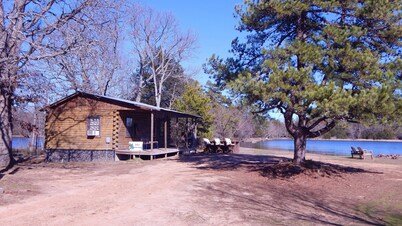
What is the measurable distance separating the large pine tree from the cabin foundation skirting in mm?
9659

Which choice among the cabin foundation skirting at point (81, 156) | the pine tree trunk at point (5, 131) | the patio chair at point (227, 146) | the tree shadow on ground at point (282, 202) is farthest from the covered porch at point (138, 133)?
the tree shadow on ground at point (282, 202)

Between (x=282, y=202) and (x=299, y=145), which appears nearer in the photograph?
(x=282, y=202)

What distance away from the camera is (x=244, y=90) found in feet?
42.2

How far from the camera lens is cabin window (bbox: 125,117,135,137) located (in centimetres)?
2188

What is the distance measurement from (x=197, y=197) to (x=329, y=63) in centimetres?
Answer: 627

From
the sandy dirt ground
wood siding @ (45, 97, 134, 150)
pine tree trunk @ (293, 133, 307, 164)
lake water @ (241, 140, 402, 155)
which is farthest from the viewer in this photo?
lake water @ (241, 140, 402, 155)

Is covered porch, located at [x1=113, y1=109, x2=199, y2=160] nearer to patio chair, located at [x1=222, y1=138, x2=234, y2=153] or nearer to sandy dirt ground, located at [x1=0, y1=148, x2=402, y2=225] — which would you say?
patio chair, located at [x1=222, y1=138, x2=234, y2=153]

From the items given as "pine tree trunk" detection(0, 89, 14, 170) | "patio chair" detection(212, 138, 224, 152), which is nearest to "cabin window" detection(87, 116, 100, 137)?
"pine tree trunk" detection(0, 89, 14, 170)

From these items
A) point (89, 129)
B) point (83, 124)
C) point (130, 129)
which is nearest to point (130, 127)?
point (130, 129)

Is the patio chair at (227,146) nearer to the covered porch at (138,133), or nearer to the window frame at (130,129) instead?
the covered porch at (138,133)

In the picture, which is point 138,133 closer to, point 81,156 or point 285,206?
point 81,156

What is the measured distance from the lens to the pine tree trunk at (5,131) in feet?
48.9

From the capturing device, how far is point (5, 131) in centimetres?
1524

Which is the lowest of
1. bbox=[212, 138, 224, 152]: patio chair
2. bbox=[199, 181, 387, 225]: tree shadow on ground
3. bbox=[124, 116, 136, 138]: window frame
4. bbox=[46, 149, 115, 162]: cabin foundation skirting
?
bbox=[199, 181, 387, 225]: tree shadow on ground
